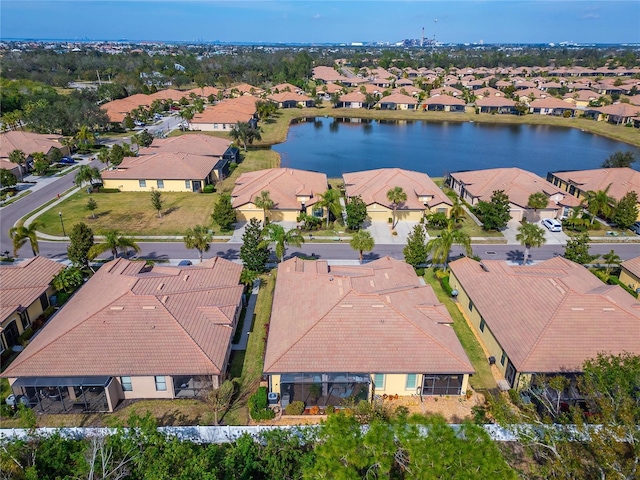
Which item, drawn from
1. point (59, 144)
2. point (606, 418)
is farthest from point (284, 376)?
point (59, 144)

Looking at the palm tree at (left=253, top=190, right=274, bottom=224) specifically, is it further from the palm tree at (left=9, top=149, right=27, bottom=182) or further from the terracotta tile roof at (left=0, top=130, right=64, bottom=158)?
the terracotta tile roof at (left=0, top=130, right=64, bottom=158)

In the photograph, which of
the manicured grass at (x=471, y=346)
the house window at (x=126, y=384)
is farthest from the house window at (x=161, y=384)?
the manicured grass at (x=471, y=346)

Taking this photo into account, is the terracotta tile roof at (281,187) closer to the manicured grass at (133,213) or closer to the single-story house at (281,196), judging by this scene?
the single-story house at (281,196)

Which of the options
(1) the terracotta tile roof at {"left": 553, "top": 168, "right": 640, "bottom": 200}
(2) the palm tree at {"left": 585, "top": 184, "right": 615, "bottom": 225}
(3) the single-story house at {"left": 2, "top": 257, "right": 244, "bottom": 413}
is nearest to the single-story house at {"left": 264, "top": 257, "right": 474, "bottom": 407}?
(3) the single-story house at {"left": 2, "top": 257, "right": 244, "bottom": 413}

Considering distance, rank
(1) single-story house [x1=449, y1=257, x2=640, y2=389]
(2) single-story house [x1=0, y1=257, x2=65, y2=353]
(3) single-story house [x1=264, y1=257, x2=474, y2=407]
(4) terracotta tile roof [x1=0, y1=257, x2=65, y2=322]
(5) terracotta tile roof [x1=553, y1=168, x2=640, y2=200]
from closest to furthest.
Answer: (3) single-story house [x1=264, y1=257, x2=474, y2=407]
(1) single-story house [x1=449, y1=257, x2=640, y2=389]
(2) single-story house [x1=0, y1=257, x2=65, y2=353]
(4) terracotta tile roof [x1=0, y1=257, x2=65, y2=322]
(5) terracotta tile roof [x1=553, y1=168, x2=640, y2=200]

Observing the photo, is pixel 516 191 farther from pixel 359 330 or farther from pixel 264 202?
pixel 359 330

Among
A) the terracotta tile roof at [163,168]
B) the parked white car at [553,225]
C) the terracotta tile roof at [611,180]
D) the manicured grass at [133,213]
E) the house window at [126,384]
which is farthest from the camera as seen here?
the terracotta tile roof at [163,168]

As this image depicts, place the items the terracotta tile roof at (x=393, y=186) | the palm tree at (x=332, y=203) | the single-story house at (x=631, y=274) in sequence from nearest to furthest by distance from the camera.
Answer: the single-story house at (x=631, y=274), the palm tree at (x=332, y=203), the terracotta tile roof at (x=393, y=186)
